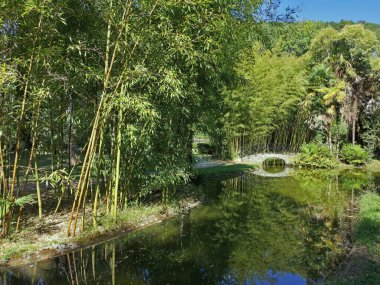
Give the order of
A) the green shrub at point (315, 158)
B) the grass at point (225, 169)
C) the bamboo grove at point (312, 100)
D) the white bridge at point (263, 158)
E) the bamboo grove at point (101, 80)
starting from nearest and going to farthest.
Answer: the bamboo grove at point (101, 80) → the grass at point (225, 169) → the green shrub at point (315, 158) → the bamboo grove at point (312, 100) → the white bridge at point (263, 158)

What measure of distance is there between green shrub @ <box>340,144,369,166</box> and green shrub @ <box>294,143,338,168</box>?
Answer: 75 cm

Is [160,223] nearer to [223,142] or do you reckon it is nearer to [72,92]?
[72,92]

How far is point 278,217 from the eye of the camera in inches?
338

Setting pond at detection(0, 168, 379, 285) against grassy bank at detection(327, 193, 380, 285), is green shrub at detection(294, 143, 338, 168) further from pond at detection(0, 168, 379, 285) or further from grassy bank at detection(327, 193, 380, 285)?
grassy bank at detection(327, 193, 380, 285)

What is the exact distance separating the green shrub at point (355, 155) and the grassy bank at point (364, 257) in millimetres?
10328

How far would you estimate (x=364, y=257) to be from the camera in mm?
5336

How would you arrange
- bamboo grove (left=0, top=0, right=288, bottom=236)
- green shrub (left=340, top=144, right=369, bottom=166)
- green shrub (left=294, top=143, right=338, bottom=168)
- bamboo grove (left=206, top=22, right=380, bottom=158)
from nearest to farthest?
bamboo grove (left=0, top=0, right=288, bottom=236), green shrub (left=294, top=143, right=338, bottom=168), green shrub (left=340, top=144, right=369, bottom=166), bamboo grove (left=206, top=22, right=380, bottom=158)

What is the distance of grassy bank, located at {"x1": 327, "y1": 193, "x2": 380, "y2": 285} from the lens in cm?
456

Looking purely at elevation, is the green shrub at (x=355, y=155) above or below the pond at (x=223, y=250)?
above

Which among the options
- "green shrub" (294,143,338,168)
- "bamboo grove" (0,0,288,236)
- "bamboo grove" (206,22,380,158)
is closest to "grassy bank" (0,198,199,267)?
"bamboo grove" (0,0,288,236)

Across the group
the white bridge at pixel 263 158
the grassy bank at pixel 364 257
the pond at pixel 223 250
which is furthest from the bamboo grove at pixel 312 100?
the grassy bank at pixel 364 257

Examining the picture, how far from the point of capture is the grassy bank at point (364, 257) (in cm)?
456

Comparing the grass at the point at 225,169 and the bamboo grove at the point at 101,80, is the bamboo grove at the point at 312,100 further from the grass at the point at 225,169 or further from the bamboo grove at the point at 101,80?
the bamboo grove at the point at 101,80

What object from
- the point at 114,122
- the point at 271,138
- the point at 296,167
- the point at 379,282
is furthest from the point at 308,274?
the point at 271,138
